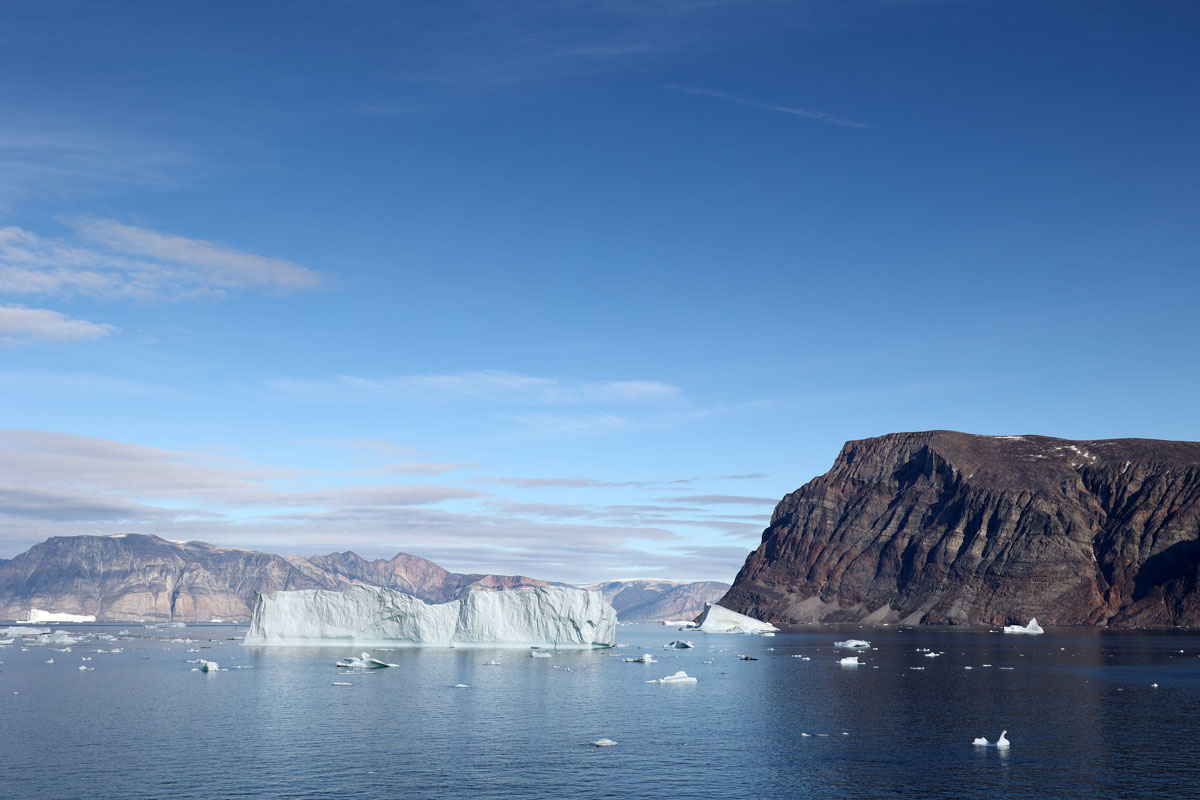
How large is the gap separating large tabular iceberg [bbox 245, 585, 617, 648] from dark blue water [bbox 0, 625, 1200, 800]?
69.1ft

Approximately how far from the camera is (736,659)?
11775 cm

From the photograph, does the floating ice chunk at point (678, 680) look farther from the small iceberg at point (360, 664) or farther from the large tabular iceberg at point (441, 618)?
the large tabular iceberg at point (441, 618)

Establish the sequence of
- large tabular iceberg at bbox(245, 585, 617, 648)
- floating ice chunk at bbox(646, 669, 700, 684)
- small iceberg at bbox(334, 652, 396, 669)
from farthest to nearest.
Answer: large tabular iceberg at bbox(245, 585, 617, 648), small iceberg at bbox(334, 652, 396, 669), floating ice chunk at bbox(646, 669, 700, 684)

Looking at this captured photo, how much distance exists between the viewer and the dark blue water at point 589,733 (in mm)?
41250

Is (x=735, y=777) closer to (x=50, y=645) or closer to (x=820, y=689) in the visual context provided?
(x=820, y=689)

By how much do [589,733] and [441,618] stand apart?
67.1m

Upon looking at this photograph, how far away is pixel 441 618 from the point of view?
118438mm

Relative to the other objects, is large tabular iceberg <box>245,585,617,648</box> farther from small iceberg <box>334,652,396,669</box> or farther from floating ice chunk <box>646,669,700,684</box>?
floating ice chunk <box>646,669,700,684</box>

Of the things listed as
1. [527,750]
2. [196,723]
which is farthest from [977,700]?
[196,723]

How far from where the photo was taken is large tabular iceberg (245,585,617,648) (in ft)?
382

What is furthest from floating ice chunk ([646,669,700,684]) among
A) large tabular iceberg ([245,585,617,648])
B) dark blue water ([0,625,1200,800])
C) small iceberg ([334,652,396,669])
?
large tabular iceberg ([245,585,617,648])

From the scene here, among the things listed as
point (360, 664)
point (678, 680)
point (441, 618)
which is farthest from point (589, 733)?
point (441, 618)

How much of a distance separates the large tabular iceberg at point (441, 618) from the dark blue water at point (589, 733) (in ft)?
69.1

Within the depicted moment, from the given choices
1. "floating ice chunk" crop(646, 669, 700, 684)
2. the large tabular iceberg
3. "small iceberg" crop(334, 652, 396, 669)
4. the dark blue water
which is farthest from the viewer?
the large tabular iceberg
